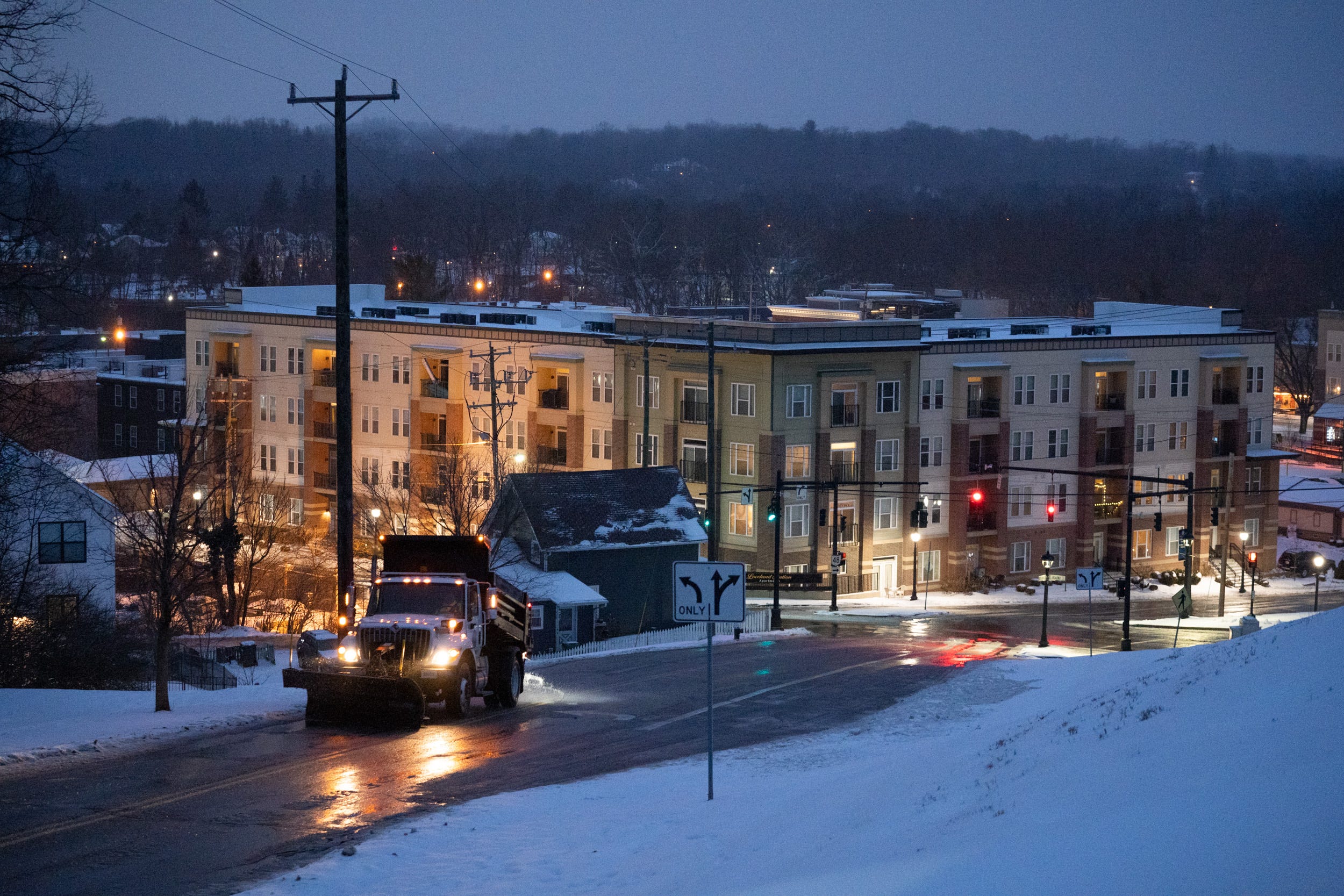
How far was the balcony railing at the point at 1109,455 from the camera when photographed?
3014 inches

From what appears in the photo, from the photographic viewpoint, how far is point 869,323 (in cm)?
6831

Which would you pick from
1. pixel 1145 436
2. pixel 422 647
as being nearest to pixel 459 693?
pixel 422 647

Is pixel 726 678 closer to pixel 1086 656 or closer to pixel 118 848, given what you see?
pixel 1086 656

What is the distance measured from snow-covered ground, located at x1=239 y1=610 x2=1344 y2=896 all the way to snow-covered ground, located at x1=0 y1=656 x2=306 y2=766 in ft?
20.3

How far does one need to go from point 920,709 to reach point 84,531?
3158 cm

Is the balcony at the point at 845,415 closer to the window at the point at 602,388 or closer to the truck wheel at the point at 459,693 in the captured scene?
the window at the point at 602,388

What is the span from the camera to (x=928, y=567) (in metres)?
71.6

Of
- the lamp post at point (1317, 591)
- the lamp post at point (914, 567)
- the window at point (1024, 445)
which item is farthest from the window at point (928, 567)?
the lamp post at point (1317, 591)

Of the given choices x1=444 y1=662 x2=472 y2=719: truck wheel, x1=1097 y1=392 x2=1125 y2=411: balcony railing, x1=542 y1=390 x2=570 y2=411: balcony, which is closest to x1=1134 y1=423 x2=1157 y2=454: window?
x1=1097 y1=392 x2=1125 y2=411: balcony railing

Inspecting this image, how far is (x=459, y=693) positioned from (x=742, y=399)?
43225 mm

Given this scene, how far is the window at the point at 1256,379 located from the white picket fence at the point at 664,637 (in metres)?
43.5

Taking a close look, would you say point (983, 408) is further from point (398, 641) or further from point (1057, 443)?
point (398, 641)

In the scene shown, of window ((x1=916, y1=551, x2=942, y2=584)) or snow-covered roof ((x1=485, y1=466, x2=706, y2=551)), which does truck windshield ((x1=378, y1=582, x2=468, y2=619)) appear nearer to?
snow-covered roof ((x1=485, y1=466, x2=706, y2=551))

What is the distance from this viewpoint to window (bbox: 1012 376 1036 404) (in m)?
73.7
